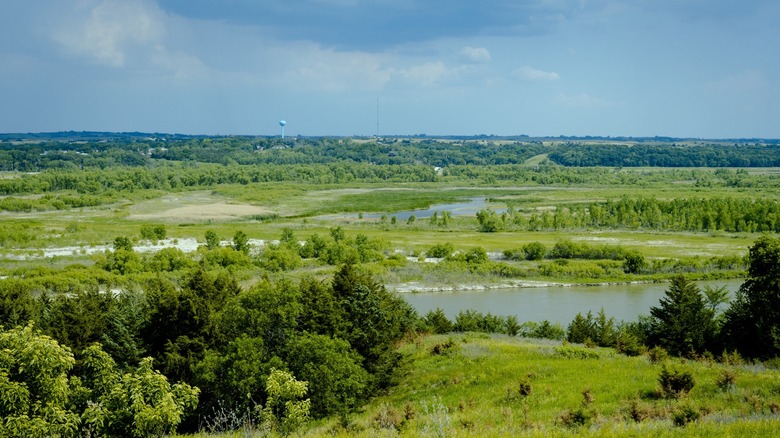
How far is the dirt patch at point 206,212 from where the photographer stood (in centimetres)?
8181

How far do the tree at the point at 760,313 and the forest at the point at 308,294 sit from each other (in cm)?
7

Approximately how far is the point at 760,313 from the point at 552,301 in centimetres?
1952

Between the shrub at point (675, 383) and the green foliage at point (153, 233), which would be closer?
the shrub at point (675, 383)

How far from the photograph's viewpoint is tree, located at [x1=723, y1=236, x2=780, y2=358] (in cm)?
2141

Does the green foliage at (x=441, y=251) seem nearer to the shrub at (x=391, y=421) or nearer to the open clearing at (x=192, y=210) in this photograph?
the open clearing at (x=192, y=210)

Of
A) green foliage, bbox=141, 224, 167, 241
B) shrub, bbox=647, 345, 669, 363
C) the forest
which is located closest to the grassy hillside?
the forest

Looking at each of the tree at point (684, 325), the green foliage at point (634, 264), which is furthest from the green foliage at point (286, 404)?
the green foliage at point (634, 264)

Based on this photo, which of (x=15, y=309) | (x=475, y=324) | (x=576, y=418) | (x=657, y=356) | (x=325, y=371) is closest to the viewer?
(x=576, y=418)

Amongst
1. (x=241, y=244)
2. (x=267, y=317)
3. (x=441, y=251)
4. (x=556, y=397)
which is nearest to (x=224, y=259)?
(x=241, y=244)

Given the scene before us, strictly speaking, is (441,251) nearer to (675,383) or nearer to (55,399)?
(675,383)

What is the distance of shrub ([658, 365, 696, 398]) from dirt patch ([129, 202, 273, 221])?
70.7 m

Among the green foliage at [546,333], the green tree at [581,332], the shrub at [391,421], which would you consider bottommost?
the green foliage at [546,333]

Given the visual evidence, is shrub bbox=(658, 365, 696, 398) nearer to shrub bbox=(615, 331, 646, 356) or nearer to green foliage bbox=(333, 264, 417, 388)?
shrub bbox=(615, 331, 646, 356)

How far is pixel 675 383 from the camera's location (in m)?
16.1
